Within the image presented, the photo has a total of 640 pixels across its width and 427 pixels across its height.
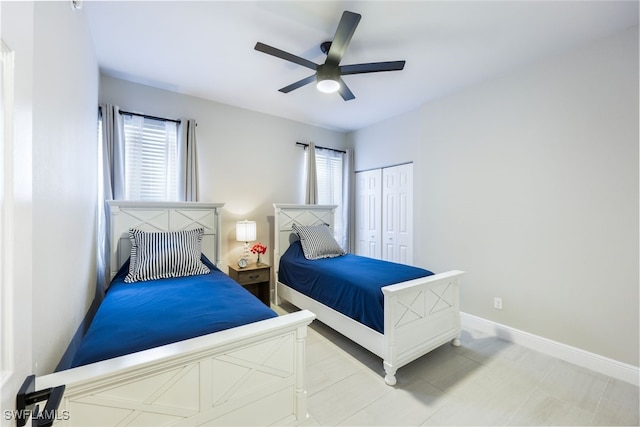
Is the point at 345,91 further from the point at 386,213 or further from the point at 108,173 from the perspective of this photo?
the point at 108,173

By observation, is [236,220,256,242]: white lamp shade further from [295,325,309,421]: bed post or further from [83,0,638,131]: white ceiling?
[295,325,309,421]: bed post

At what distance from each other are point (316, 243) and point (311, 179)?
1239mm

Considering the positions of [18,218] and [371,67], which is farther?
[371,67]

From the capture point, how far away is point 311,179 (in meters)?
4.23

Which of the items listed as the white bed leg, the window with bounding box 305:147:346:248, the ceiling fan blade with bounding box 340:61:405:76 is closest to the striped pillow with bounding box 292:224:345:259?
the window with bounding box 305:147:346:248

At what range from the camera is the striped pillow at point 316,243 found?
335 centimetres

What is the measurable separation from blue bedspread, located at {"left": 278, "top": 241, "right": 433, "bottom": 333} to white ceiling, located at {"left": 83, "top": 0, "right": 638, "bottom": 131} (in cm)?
203

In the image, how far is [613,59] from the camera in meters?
2.14

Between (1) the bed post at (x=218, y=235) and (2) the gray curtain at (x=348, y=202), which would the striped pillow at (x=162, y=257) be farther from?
(2) the gray curtain at (x=348, y=202)

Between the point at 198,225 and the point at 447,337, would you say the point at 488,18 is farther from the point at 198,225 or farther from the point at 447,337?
the point at 198,225

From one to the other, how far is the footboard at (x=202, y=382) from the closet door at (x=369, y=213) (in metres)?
3.11

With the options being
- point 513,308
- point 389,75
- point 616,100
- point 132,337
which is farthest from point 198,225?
point 616,100

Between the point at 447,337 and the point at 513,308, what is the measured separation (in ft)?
2.76

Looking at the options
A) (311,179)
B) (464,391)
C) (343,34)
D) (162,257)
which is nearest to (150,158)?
(162,257)
